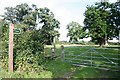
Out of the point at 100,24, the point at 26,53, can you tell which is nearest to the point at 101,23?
the point at 100,24

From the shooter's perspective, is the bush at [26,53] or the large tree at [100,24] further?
the large tree at [100,24]

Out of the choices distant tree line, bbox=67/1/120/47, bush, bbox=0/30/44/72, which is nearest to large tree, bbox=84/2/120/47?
distant tree line, bbox=67/1/120/47

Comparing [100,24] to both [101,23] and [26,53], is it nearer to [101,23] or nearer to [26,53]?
[101,23]

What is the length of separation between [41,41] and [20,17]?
4925 centimetres

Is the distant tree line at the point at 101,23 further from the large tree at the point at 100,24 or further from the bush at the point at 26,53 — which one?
the bush at the point at 26,53

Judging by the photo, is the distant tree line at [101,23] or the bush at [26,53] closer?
the bush at [26,53]

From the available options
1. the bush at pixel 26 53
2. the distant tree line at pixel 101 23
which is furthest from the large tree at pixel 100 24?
the bush at pixel 26 53

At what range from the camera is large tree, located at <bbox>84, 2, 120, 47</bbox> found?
4188 cm

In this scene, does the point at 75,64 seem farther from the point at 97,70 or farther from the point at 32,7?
the point at 32,7

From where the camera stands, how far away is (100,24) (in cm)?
4184

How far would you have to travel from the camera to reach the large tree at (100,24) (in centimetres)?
4188

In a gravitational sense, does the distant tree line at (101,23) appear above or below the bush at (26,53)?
above

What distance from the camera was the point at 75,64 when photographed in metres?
15.0

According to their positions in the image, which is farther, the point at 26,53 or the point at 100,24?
the point at 100,24
